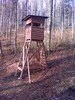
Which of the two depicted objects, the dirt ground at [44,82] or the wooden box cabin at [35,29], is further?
the wooden box cabin at [35,29]

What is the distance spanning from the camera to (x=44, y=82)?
12.1m

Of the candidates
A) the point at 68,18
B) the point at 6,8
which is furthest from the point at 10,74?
the point at 68,18

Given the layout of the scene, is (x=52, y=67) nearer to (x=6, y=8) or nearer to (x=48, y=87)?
(x=48, y=87)

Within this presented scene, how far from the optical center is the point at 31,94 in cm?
1046

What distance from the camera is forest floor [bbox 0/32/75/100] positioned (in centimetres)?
1026

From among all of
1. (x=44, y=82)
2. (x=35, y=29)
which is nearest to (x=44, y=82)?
(x=44, y=82)

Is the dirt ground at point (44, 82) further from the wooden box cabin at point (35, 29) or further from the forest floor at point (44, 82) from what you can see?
the wooden box cabin at point (35, 29)

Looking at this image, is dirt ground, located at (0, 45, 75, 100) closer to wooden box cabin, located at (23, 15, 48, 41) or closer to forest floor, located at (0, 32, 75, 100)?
forest floor, located at (0, 32, 75, 100)

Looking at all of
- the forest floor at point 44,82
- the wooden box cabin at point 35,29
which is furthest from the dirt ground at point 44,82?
the wooden box cabin at point 35,29

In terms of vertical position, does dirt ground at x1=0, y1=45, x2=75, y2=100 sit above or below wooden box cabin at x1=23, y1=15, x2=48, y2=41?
below

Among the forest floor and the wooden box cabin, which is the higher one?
the wooden box cabin

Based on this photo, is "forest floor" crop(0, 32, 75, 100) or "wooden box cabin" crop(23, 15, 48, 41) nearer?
"forest floor" crop(0, 32, 75, 100)

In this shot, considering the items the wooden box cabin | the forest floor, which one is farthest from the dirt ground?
the wooden box cabin

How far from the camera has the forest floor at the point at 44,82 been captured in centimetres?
1026
